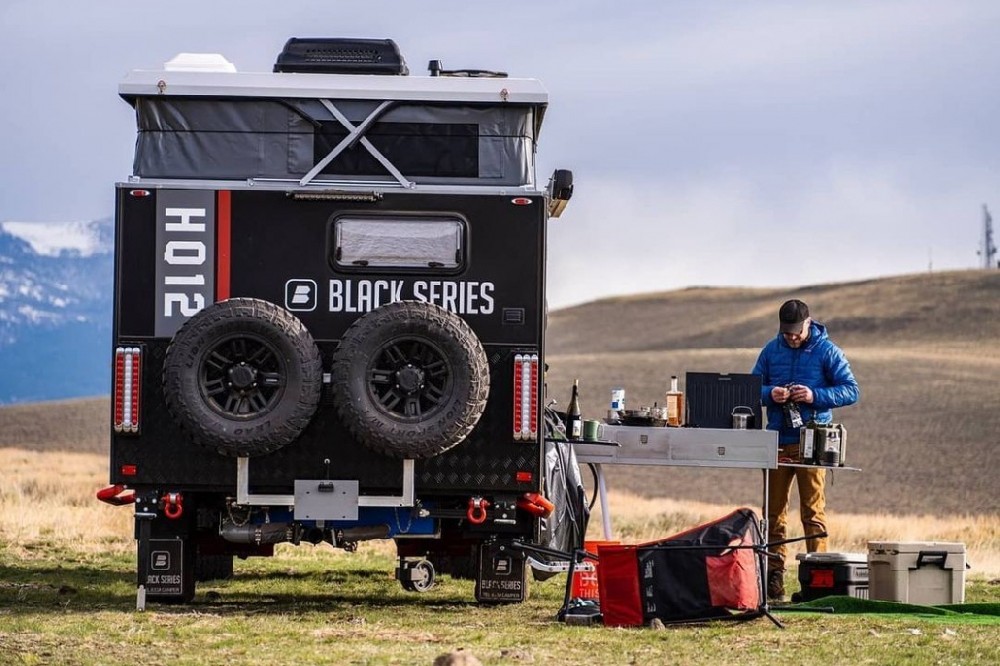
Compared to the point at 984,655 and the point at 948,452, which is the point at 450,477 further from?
the point at 948,452

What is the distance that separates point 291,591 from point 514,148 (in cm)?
372

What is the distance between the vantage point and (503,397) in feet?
37.7

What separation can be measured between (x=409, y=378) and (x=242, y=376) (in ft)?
3.36

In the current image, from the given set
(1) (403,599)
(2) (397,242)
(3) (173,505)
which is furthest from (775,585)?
(3) (173,505)

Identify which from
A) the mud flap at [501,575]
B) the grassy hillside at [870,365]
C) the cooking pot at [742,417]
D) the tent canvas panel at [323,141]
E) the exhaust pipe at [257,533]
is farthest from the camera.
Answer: the grassy hillside at [870,365]

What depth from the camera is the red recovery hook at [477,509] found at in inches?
455

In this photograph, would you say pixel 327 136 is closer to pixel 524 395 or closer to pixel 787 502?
pixel 524 395

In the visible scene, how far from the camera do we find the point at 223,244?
37.4 ft

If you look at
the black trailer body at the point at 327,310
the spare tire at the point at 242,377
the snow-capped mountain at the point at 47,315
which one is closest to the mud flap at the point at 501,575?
the black trailer body at the point at 327,310

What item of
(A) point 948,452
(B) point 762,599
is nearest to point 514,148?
A: (B) point 762,599

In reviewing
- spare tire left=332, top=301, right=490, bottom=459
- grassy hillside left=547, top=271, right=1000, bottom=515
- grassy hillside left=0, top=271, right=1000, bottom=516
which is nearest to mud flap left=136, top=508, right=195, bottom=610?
spare tire left=332, top=301, right=490, bottom=459

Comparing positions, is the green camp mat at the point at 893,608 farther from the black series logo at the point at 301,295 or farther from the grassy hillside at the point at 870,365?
the grassy hillside at the point at 870,365

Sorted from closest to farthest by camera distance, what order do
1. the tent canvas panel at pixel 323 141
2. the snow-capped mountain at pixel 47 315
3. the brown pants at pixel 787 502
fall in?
the tent canvas panel at pixel 323 141 < the brown pants at pixel 787 502 < the snow-capped mountain at pixel 47 315

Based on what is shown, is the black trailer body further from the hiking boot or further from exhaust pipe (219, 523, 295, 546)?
the hiking boot
